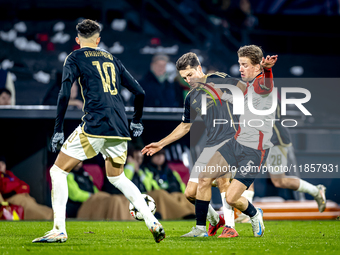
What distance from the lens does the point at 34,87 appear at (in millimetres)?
11352

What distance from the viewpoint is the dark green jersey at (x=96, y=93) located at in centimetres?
444

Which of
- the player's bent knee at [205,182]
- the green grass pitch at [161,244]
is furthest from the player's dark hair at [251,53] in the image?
the green grass pitch at [161,244]

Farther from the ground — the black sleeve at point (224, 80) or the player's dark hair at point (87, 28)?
the player's dark hair at point (87, 28)

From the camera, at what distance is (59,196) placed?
4.40 m

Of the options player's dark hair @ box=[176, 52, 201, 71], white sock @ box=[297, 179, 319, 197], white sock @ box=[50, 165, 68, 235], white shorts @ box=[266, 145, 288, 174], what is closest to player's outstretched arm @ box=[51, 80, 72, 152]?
white sock @ box=[50, 165, 68, 235]

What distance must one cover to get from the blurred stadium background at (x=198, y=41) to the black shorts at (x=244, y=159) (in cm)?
401

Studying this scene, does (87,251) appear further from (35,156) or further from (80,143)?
(35,156)

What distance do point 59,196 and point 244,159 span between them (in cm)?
193

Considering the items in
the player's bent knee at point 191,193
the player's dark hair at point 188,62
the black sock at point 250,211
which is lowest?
the black sock at point 250,211

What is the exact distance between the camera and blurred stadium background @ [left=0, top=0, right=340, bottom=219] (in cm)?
980

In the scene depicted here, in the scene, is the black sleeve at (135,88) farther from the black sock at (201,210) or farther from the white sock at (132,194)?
the black sock at (201,210)

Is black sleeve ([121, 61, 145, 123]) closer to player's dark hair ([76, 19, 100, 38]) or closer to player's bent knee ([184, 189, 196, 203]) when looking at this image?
player's dark hair ([76, 19, 100, 38])

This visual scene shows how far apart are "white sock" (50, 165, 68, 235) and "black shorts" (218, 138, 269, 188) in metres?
1.72

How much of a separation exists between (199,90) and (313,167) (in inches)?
202
